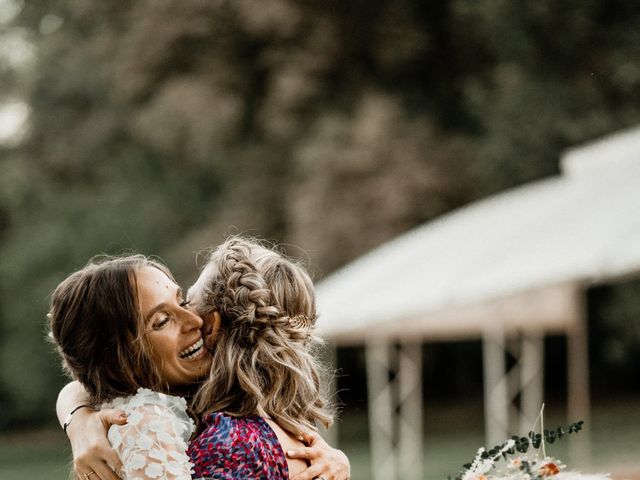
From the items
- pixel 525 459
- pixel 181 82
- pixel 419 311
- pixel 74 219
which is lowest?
pixel 525 459

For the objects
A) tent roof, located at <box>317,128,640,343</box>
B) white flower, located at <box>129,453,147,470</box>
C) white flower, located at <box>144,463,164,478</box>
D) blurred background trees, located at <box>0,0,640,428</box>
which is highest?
blurred background trees, located at <box>0,0,640,428</box>

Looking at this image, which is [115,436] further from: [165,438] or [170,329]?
[170,329]

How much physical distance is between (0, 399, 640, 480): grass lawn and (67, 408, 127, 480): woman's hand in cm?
1251

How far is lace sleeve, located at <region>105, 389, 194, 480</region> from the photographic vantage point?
6.59 feet

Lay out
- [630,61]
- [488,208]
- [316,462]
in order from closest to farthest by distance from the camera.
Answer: [316,462] < [488,208] < [630,61]

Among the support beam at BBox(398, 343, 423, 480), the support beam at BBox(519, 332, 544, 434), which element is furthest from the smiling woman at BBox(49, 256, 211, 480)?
the support beam at BBox(519, 332, 544, 434)

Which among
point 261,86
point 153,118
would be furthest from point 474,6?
point 153,118

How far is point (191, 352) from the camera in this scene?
2305 millimetres

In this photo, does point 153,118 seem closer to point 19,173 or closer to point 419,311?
point 19,173

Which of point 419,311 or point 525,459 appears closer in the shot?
point 525,459

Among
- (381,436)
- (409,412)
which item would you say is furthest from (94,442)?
(409,412)

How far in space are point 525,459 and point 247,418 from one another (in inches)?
21.3

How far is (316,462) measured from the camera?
2.31m

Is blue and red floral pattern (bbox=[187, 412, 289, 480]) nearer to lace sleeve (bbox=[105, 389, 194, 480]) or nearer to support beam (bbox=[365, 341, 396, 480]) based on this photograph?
lace sleeve (bbox=[105, 389, 194, 480])
